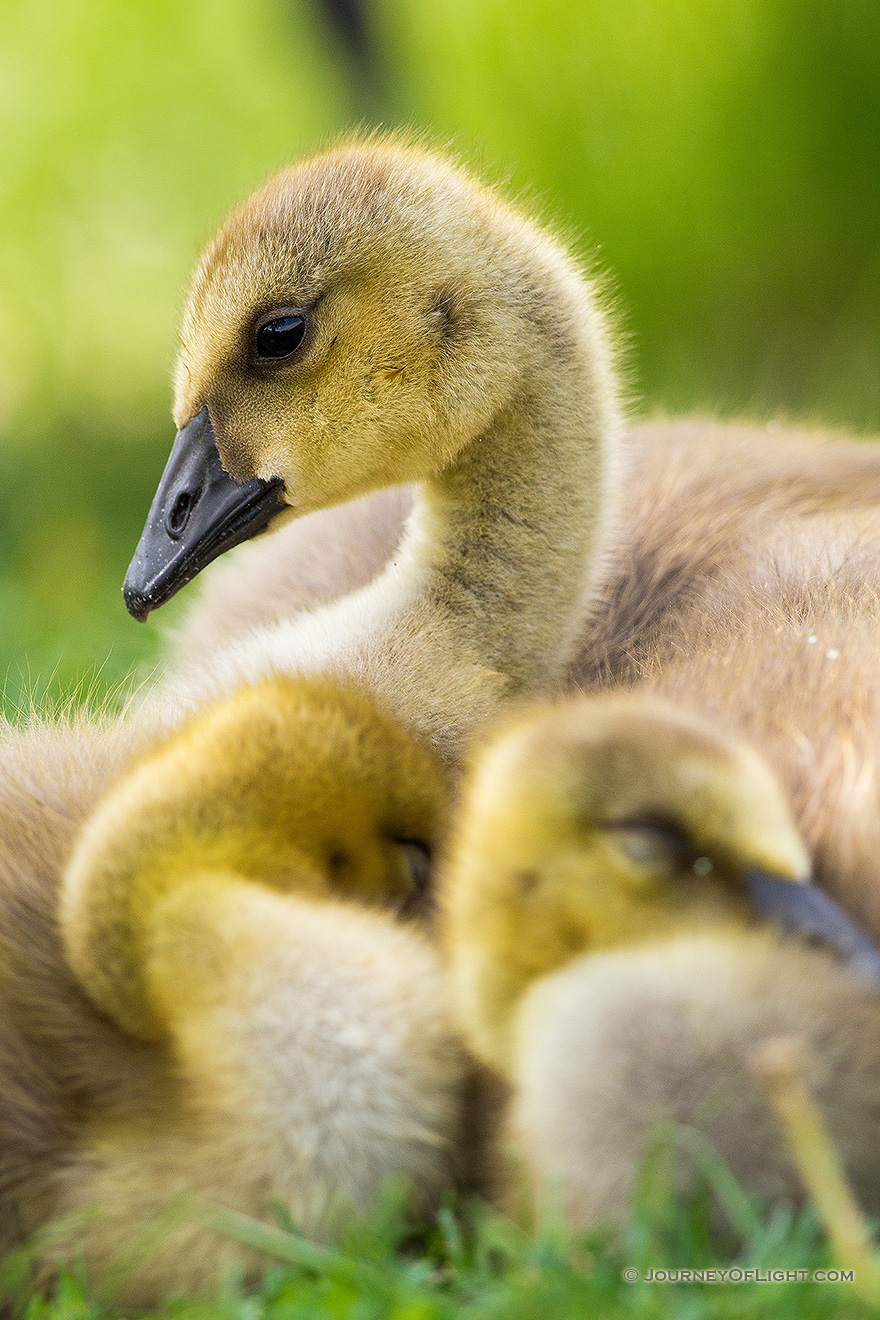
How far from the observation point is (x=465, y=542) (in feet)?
6.59

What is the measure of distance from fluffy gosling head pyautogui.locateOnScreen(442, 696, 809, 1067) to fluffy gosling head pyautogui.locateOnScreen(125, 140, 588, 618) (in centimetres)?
82

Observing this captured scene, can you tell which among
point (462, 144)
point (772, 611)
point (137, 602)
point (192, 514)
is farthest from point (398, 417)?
point (462, 144)

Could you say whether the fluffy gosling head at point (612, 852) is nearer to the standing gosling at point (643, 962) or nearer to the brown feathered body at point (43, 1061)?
the standing gosling at point (643, 962)

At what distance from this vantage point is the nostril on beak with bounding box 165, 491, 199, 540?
198 centimetres

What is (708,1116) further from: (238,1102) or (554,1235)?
(238,1102)

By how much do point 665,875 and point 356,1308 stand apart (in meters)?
0.38

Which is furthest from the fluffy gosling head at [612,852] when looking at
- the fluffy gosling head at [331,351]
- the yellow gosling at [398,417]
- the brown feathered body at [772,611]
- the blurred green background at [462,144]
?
the blurred green background at [462,144]

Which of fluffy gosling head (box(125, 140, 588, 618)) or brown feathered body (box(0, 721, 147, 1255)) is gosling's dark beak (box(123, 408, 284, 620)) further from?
brown feathered body (box(0, 721, 147, 1255))

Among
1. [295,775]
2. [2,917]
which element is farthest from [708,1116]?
[2,917]

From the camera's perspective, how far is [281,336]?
1.96 metres

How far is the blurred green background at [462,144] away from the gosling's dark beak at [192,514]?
257 cm

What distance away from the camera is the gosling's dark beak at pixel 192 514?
196 centimetres

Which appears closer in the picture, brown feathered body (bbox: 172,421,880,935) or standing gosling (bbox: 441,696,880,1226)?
standing gosling (bbox: 441,696,880,1226)

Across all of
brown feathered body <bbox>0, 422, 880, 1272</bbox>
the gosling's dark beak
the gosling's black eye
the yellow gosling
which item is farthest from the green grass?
the gosling's black eye
